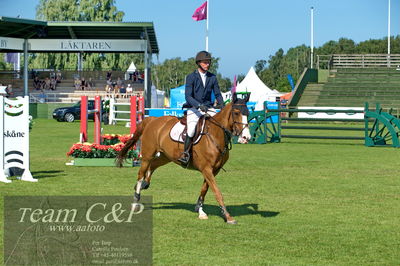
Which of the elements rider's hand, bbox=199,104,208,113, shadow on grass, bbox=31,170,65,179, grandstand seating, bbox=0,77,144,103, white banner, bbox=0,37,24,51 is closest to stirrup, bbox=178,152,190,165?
rider's hand, bbox=199,104,208,113

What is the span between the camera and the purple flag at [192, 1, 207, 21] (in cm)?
4969

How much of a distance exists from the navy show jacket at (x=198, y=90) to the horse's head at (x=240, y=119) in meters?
0.43

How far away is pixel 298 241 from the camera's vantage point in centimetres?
880

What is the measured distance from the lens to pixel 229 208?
11508 millimetres

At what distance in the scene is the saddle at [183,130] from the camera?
10.6m

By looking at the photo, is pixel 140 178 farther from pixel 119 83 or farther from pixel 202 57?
pixel 119 83

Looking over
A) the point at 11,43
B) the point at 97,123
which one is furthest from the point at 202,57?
the point at 11,43

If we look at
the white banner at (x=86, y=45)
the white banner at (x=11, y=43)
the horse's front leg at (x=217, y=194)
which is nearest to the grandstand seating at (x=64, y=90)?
the white banner at (x=86, y=45)

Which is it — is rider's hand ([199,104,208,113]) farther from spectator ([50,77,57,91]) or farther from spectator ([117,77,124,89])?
spectator ([50,77,57,91])

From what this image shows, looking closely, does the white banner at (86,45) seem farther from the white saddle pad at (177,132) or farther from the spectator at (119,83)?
the white saddle pad at (177,132)

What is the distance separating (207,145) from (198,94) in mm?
837

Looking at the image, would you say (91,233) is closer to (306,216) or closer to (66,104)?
(306,216)

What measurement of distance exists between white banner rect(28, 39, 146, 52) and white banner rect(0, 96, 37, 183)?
41674 millimetres

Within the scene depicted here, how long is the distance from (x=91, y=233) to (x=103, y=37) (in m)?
54.3
